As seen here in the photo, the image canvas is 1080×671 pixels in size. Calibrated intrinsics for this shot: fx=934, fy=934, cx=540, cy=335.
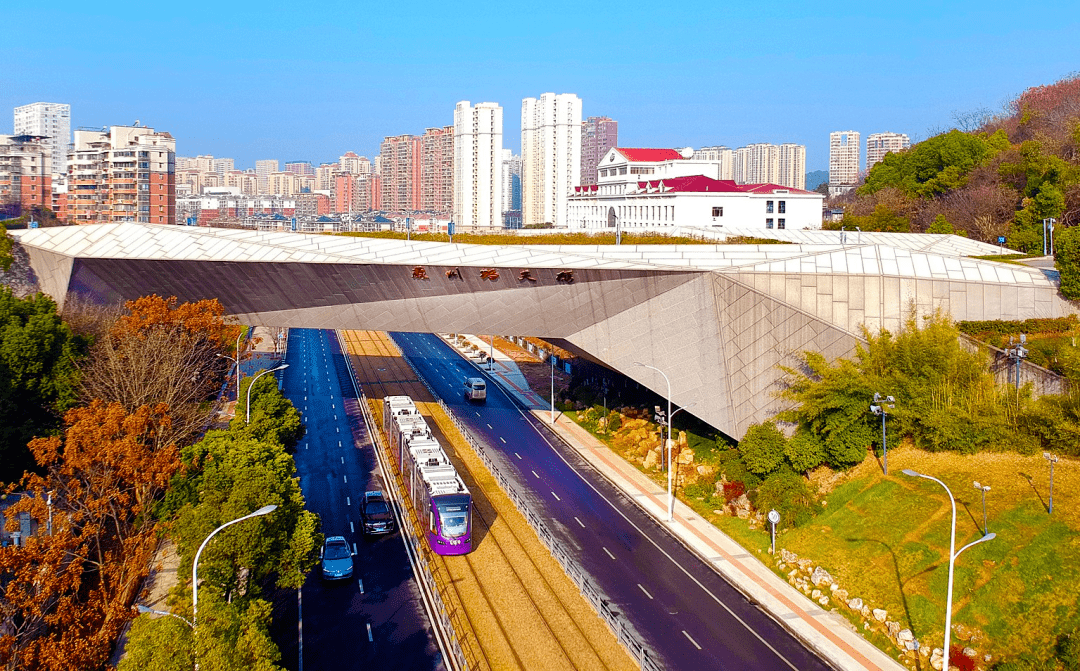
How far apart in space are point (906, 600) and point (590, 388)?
35.0 meters

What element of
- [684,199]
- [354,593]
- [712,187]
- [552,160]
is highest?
[552,160]

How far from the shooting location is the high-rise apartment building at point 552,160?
184 metres

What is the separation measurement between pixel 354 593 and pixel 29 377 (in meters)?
20.8

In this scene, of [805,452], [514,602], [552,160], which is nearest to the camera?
[514,602]

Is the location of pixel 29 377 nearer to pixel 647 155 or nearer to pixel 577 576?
pixel 577 576

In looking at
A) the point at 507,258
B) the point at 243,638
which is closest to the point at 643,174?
the point at 507,258

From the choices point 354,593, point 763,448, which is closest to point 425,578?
point 354,593

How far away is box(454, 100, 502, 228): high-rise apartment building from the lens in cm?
19188

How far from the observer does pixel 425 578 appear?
32.2 m

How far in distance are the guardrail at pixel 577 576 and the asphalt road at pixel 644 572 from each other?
41cm

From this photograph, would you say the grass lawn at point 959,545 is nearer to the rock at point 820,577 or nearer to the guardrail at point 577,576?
the rock at point 820,577

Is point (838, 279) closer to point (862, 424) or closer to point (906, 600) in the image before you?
point (862, 424)

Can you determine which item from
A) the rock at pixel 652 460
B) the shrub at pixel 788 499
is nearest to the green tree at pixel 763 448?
the shrub at pixel 788 499

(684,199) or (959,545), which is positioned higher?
(684,199)
